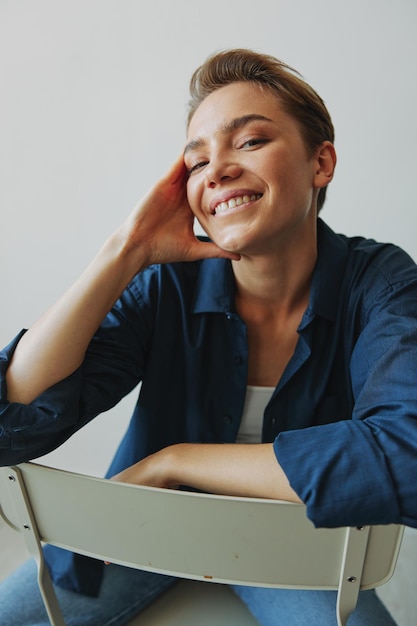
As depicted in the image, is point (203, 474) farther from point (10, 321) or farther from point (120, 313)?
point (10, 321)

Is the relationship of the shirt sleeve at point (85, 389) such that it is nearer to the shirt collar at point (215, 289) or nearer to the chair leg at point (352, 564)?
the shirt collar at point (215, 289)

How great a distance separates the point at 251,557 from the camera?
22.9 inches

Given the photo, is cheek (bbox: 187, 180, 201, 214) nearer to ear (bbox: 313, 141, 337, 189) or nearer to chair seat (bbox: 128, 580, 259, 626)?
ear (bbox: 313, 141, 337, 189)

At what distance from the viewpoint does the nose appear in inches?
36.4

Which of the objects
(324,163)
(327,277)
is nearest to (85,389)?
(327,277)

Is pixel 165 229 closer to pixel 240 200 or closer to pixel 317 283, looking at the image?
pixel 240 200

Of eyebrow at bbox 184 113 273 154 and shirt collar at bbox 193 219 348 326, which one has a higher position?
eyebrow at bbox 184 113 273 154

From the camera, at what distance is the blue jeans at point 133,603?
865mm

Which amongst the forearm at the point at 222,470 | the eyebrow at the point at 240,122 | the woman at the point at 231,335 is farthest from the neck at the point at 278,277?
the forearm at the point at 222,470

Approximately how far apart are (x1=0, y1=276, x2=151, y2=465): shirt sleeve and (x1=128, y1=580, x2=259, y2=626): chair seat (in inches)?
12.6

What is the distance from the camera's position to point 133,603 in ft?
3.05

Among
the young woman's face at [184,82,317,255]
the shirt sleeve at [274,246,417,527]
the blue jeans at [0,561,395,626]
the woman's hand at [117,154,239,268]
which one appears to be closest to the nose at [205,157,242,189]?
the young woman's face at [184,82,317,255]

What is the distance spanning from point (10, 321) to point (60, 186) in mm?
492

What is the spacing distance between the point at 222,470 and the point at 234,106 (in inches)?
23.8
